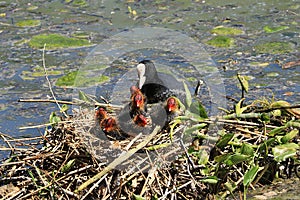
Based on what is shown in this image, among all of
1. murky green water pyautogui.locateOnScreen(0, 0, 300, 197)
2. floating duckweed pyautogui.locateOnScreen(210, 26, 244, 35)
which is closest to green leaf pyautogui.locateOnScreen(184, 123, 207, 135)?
murky green water pyautogui.locateOnScreen(0, 0, 300, 197)

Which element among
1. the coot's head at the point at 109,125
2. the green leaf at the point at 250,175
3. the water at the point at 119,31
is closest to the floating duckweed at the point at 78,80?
the water at the point at 119,31

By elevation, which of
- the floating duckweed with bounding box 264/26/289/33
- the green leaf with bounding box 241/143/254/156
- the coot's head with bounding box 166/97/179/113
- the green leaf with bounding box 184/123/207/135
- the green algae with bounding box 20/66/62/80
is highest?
the coot's head with bounding box 166/97/179/113

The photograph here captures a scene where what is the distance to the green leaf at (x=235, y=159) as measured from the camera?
3461mm

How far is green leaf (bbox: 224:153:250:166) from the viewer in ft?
11.4

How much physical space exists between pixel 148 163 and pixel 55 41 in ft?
13.5

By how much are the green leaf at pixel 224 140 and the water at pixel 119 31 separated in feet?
6.82

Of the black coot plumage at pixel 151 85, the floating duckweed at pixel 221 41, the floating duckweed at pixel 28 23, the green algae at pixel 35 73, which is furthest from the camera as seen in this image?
the floating duckweed at pixel 28 23

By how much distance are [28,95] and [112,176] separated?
2808 mm

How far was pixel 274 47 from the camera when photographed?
22.3ft

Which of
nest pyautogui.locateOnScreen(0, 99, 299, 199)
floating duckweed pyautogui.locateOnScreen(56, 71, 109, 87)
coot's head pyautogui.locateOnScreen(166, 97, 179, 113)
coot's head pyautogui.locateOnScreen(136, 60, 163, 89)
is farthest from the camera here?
floating duckweed pyautogui.locateOnScreen(56, 71, 109, 87)

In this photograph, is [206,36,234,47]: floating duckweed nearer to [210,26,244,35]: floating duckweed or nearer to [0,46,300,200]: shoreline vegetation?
[210,26,244,35]: floating duckweed

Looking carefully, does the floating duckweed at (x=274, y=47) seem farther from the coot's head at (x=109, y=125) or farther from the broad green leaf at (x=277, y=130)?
the coot's head at (x=109, y=125)

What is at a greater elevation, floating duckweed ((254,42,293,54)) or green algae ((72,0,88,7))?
floating duckweed ((254,42,293,54))

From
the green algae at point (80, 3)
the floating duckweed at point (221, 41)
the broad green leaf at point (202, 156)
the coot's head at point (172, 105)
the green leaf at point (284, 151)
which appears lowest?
the green algae at point (80, 3)
